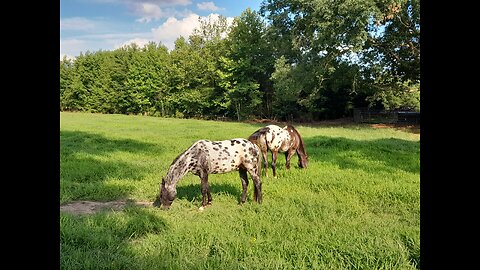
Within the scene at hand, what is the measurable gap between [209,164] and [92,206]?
243cm

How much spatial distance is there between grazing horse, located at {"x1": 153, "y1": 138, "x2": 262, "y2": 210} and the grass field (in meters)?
0.31

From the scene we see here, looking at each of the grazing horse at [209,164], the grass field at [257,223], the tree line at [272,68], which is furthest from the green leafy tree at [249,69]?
the grazing horse at [209,164]

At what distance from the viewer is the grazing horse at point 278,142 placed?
31.6 feet

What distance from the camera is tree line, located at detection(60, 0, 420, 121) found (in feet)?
79.1

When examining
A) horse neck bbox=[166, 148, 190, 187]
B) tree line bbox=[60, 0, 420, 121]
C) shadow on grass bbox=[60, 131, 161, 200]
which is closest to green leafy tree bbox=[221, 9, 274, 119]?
tree line bbox=[60, 0, 420, 121]

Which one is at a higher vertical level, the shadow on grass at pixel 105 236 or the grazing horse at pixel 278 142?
the grazing horse at pixel 278 142

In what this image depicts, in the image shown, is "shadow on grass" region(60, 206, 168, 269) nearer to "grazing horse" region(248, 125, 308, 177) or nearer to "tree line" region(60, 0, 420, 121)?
"grazing horse" region(248, 125, 308, 177)

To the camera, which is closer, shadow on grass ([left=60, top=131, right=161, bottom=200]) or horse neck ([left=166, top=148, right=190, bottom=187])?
horse neck ([left=166, top=148, right=190, bottom=187])

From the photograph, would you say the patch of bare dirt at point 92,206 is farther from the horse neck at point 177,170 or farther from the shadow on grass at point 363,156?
the shadow on grass at point 363,156

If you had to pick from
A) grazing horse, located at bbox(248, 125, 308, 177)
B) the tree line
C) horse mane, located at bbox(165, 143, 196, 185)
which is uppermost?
the tree line

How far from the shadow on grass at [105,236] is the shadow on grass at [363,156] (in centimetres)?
635
